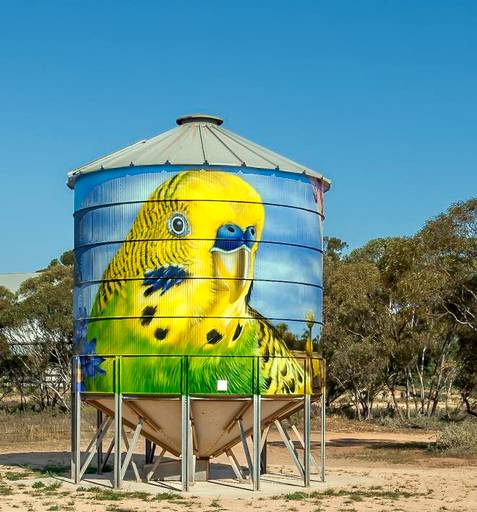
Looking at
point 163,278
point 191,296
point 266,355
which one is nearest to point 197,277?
point 191,296

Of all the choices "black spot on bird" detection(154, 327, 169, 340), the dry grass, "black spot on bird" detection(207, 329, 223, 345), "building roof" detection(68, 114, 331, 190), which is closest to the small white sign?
"black spot on bird" detection(207, 329, 223, 345)

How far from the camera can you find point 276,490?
86.8ft

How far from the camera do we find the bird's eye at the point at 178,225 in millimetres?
25828

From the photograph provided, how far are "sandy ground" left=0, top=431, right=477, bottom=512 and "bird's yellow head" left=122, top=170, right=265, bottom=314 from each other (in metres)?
4.77

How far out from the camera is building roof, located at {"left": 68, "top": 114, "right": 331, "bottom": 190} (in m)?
26.6

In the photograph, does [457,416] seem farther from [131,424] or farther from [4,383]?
[131,424]

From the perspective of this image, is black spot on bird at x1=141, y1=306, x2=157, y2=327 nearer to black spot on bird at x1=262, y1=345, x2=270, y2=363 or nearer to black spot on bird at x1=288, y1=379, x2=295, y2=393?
black spot on bird at x1=262, y1=345, x2=270, y2=363

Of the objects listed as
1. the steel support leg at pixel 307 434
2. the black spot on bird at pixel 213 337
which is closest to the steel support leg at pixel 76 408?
the black spot on bird at pixel 213 337

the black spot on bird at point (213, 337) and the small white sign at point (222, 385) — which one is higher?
the black spot on bird at point (213, 337)

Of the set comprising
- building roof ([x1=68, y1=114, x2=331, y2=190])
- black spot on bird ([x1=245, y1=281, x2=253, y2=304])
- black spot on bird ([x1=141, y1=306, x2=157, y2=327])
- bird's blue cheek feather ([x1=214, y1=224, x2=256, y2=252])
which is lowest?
black spot on bird ([x1=141, y1=306, x2=157, y2=327])

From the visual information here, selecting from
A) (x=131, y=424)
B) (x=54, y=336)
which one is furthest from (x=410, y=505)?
(x=54, y=336)

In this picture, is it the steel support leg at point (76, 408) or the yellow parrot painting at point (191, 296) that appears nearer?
the yellow parrot painting at point (191, 296)

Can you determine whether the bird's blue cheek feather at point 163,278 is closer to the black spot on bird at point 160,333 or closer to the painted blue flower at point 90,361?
the black spot on bird at point 160,333

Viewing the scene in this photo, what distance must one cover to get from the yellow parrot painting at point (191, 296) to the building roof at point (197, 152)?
2.02ft
